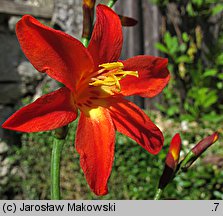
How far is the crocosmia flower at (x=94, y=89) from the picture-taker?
2.02 feet

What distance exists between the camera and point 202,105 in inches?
143

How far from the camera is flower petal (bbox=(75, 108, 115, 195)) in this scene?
0.65m

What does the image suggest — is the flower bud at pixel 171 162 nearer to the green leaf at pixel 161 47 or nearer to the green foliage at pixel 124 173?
the green foliage at pixel 124 173

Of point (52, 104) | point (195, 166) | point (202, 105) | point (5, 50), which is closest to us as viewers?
point (52, 104)

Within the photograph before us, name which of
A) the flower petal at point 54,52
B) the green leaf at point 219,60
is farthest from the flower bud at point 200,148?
the green leaf at point 219,60

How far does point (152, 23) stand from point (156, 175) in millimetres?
1491

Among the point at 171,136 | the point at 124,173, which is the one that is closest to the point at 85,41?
the point at 124,173

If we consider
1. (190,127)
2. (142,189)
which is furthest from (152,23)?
(142,189)

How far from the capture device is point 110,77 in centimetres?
73

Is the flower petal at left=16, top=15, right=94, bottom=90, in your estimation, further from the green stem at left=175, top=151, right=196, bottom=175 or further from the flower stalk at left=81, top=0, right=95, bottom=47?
the green stem at left=175, top=151, right=196, bottom=175

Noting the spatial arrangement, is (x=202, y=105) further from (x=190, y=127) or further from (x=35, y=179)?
(x=35, y=179)

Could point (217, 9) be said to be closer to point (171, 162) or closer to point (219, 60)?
point (219, 60)

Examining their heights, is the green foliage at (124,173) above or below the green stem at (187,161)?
below

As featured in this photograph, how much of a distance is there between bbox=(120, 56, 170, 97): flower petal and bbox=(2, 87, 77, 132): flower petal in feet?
0.35
